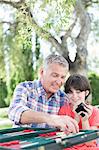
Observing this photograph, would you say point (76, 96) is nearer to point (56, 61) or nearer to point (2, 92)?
point (56, 61)

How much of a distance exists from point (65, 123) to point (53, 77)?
58 cm

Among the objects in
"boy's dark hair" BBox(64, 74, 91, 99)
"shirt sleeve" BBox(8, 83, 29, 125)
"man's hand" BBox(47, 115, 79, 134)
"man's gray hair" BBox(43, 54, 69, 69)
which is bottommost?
"man's hand" BBox(47, 115, 79, 134)

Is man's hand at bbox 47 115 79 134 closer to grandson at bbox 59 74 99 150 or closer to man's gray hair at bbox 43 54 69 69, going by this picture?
grandson at bbox 59 74 99 150

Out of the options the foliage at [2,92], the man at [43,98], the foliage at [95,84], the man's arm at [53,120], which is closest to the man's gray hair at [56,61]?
the man at [43,98]

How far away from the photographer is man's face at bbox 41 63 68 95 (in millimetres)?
3271

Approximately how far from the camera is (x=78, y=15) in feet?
36.3

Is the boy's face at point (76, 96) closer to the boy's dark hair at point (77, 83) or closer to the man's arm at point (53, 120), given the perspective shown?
the boy's dark hair at point (77, 83)

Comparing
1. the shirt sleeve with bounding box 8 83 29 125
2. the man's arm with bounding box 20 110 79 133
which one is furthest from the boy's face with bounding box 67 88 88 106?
the man's arm with bounding box 20 110 79 133

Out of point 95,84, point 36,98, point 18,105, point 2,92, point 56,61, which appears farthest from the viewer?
point 2,92

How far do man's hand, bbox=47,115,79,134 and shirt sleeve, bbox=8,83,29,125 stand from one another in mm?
274

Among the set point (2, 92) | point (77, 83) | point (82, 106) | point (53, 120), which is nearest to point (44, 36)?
point (77, 83)

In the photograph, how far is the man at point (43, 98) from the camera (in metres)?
2.94

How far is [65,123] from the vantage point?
9.20 ft

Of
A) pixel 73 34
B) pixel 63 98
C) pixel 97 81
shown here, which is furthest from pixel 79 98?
pixel 97 81
